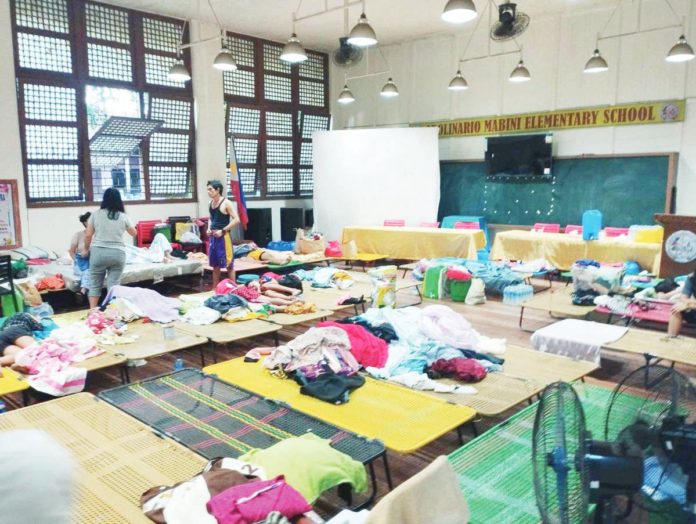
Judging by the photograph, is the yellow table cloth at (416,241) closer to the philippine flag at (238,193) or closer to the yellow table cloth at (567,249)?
the yellow table cloth at (567,249)

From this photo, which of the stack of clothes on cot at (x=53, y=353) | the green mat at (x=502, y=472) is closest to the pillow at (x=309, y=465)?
the green mat at (x=502, y=472)

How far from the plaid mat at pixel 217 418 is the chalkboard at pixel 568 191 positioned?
25.2 feet

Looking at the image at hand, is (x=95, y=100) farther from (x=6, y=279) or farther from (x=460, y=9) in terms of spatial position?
(x=460, y=9)

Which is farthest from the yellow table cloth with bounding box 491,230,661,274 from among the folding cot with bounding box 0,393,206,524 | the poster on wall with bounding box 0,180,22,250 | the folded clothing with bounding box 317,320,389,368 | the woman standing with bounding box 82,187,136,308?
the poster on wall with bounding box 0,180,22,250

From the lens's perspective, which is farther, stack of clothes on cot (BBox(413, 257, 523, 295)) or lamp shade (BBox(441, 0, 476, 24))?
stack of clothes on cot (BBox(413, 257, 523, 295))

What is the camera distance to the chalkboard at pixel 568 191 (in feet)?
28.2

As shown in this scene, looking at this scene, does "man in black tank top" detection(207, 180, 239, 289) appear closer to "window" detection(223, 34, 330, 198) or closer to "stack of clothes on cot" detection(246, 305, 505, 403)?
"stack of clothes on cot" detection(246, 305, 505, 403)

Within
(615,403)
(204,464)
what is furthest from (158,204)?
(615,403)

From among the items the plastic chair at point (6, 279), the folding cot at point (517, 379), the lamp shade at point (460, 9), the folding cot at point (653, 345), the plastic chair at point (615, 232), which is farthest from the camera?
the plastic chair at point (615, 232)

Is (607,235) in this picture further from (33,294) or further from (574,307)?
(33,294)

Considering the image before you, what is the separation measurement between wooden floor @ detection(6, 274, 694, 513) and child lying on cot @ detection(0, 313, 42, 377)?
0.45 metres

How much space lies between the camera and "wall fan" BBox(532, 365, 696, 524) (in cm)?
148

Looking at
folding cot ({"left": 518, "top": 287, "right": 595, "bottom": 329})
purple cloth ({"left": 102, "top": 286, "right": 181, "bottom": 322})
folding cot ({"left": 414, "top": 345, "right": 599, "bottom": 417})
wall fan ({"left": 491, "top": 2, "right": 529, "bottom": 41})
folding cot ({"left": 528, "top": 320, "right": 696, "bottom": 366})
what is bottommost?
folding cot ({"left": 414, "top": 345, "right": 599, "bottom": 417})

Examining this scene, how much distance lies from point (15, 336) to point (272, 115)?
808cm
